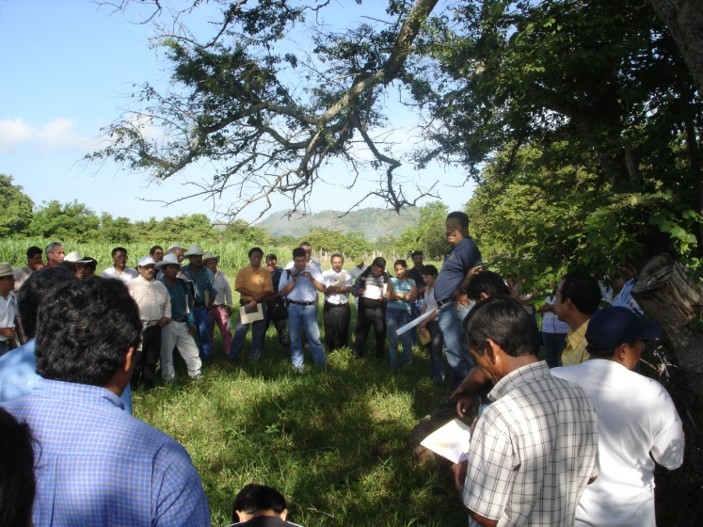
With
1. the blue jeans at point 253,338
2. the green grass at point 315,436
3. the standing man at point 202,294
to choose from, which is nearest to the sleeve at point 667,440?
the green grass at point 315,436

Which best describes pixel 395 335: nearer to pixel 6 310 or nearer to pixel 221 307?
pixel 221 307

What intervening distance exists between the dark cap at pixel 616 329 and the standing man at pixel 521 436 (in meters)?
0.55

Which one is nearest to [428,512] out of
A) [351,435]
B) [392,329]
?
[351,435]

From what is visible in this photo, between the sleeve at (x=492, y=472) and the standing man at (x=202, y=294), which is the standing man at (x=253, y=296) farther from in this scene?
the sleeve at (x=492, y=472)

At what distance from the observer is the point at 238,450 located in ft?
16.7

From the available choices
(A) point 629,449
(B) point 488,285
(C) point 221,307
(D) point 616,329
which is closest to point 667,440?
(A) point 629,449

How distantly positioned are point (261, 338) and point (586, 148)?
5.64 m

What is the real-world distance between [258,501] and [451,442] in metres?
0.98

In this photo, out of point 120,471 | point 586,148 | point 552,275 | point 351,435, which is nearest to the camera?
point 120,471

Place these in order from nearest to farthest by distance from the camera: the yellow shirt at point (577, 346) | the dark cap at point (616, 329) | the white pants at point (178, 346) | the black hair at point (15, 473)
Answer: the black hair at point (15, 473) → the dark cap at point (616, 329) → the yellow shirt at point (577, 346) → the white pants at point (178, 346)

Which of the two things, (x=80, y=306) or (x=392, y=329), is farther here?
(x=392, y=329)

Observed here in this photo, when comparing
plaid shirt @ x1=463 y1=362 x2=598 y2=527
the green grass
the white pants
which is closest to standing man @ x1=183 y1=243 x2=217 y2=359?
the green grass

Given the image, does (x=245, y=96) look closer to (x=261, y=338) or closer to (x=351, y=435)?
(x=261, y=338)

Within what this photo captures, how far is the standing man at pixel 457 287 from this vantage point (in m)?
5.46
